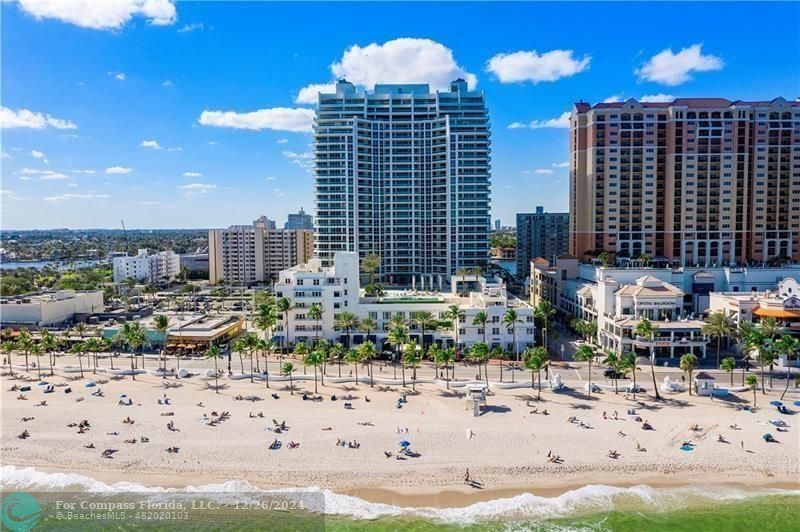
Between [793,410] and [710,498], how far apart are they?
23056 mm

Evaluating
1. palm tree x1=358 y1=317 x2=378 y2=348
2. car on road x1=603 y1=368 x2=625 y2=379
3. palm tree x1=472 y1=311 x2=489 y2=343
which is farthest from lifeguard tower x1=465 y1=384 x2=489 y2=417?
palm tree x1=358 y1=317 x2=378 y2=348

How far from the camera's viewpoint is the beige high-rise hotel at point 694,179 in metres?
118

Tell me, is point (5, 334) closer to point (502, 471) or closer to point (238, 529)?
point (238, 529)

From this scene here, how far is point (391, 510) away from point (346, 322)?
4132 cm

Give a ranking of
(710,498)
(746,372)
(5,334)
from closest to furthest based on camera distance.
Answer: (710,498) → (746,372) → (5,334)

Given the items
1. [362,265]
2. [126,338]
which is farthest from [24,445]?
Result: [362,265]

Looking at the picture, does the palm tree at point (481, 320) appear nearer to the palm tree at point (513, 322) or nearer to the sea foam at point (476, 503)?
the palm tree at point (513, 322)

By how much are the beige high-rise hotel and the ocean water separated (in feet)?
276

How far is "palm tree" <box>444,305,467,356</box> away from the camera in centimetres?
8153

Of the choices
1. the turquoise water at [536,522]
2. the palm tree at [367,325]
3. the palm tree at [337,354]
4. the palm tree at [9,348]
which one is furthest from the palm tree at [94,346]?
the palm tree at [367,325]

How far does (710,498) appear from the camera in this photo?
4534 centimetres

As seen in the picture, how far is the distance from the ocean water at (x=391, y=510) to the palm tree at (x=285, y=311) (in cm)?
3804

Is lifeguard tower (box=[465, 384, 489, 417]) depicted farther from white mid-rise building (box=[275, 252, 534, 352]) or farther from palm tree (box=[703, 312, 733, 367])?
palm tree (box=[703, 312, 733, 367])

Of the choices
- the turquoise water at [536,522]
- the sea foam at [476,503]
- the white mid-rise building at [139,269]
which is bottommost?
the turquoise water at [536,522]
